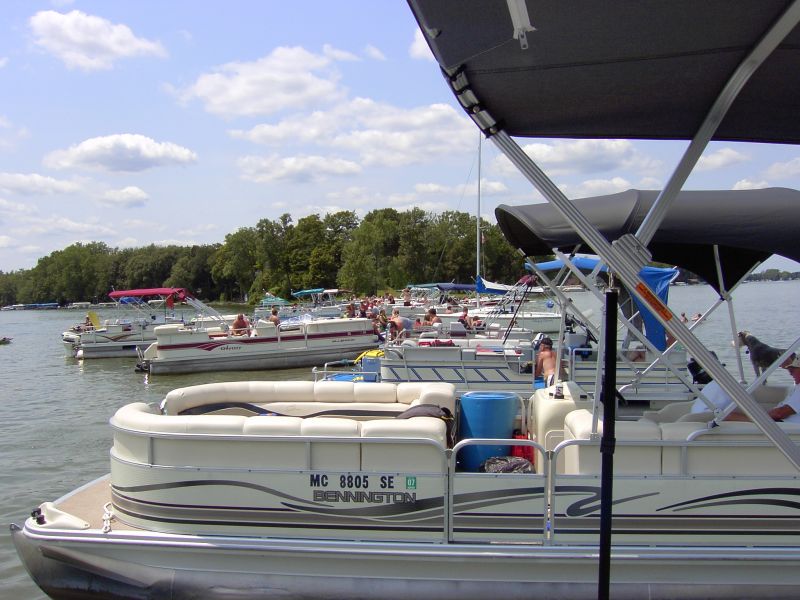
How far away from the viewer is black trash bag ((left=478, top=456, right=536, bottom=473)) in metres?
5.15

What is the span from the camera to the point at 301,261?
95.6 metres

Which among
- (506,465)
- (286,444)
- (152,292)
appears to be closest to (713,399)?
(506,465)

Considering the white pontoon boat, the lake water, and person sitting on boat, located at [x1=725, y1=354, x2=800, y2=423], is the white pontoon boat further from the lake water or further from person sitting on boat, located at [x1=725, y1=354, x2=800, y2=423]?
person sitting on boat, located at [x1=725, y1=354, x2=800, y2=423]

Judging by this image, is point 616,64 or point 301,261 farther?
point 301,261

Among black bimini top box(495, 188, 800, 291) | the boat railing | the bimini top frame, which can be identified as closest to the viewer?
the bimini top frame

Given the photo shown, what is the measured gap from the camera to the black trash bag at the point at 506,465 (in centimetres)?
515

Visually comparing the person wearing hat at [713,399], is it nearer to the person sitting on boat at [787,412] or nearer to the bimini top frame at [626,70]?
the person sitting on boat at [787,412]

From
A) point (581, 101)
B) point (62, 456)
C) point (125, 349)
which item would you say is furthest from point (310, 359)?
point (581, 101)

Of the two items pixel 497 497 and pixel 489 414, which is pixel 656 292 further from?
pixel 497 497

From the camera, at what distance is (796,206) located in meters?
4.62

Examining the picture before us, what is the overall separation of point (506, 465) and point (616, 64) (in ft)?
9.70

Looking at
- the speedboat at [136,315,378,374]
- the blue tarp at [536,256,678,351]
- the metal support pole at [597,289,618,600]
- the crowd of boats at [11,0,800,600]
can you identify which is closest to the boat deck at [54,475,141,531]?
the crowd of boats at [11,0,800,600]

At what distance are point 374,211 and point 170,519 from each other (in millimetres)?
99208

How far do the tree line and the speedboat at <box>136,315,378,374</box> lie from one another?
2099 inches
